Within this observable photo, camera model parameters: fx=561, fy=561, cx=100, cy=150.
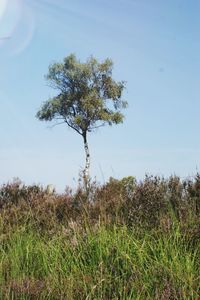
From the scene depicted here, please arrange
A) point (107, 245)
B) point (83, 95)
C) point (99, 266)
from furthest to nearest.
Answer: point (83, 95)
point (107, 245)
point (99, 266)

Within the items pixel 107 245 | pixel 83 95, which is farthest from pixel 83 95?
pixel 107 245

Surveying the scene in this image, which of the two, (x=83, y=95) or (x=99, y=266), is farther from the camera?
(x=83, y=95)

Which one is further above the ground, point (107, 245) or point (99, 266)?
point (107, 245)

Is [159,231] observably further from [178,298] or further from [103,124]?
[103,124]

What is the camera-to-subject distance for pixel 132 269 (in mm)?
7012

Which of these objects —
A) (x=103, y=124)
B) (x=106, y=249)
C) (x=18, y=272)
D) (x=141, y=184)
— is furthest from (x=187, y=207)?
(x=103, y=124)

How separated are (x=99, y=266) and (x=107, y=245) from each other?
133cm

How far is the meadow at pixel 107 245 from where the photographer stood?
6.26 m

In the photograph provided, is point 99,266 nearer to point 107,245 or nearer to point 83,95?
point 107,245

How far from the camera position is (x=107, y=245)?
7.67 m

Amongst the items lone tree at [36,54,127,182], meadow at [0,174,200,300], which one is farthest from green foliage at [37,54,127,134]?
meadow at [0,174,200,300]

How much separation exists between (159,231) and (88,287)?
196 cm

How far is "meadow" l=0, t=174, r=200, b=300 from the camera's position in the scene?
6262 millimetres

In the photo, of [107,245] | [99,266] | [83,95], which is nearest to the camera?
[99,266]
